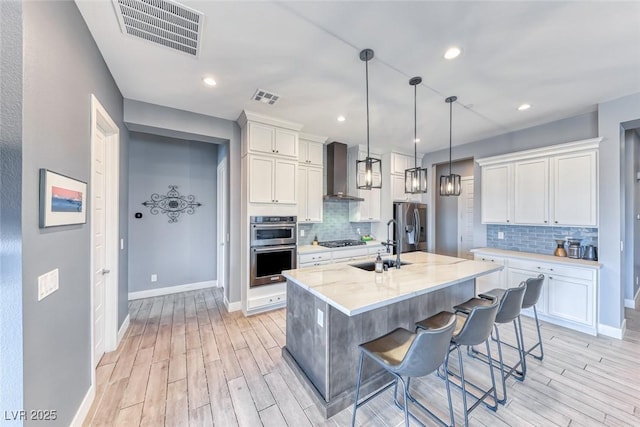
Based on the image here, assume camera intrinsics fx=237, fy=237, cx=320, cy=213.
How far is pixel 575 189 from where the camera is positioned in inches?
127

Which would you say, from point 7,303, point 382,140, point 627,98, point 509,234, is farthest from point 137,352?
point 627,98

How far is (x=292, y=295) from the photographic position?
2.34 m

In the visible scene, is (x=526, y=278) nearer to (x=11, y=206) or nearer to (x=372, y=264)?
(x=372, y=264)

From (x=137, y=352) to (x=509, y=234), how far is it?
5647 millimetres

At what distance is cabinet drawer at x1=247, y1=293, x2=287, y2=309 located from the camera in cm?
347

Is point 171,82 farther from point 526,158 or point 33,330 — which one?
point 526,158

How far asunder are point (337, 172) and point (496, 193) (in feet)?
9.14

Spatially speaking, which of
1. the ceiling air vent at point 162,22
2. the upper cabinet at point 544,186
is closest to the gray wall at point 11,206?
the ceiling air vent at point 162,22

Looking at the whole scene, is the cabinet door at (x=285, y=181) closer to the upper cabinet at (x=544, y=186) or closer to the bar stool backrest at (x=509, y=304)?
the bar stool backrest at (x=509, y=304)

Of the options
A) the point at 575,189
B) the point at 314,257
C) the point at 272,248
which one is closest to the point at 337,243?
the point at 314,257

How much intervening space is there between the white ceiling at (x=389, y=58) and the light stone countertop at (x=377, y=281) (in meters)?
2.00

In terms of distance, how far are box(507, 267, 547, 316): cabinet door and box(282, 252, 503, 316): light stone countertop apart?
1.35 meters

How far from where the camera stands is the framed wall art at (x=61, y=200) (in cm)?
129

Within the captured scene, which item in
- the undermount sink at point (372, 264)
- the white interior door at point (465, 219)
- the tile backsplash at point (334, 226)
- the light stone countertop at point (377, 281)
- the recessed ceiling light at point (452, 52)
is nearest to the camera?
the light stone countertop at point (377, 281)
